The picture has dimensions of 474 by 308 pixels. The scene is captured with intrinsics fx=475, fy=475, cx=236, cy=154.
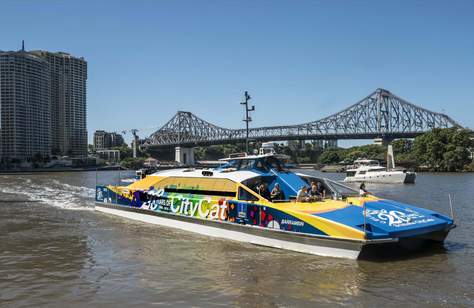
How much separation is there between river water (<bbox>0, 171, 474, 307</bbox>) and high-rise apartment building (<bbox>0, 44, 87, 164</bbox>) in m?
144

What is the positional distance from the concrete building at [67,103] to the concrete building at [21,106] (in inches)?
420

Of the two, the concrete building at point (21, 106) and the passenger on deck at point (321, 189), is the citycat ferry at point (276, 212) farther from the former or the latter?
the concrete building at point (21, 106)

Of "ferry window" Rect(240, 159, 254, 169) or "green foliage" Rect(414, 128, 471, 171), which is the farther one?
"green foliage" Rect(414, 128, 471, 171)

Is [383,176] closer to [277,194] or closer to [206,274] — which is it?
A: [277,194]

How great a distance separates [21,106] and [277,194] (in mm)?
154730

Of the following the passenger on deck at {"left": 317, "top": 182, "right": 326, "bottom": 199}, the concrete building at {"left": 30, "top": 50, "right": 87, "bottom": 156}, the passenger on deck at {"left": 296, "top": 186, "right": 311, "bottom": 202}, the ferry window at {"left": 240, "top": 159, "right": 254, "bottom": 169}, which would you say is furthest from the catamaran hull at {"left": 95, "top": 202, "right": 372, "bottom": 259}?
the concrete building at {"left": 30, "top": 50, "right": 87, "bottom": 156}

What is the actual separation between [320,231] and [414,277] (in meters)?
2.65

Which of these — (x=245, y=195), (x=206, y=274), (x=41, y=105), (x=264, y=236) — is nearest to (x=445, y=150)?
(x=245, y=195)

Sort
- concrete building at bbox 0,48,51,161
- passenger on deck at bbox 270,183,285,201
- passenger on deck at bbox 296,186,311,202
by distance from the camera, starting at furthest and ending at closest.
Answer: concrete building at bbox 0,48,51,161, passenger on deck at bbox 270,183,285,201, passenger on deck at bbox 296,186,311,202

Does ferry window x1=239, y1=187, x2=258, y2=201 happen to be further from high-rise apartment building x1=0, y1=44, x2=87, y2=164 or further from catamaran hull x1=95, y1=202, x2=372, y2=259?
high-rise apartment building x1=0, y1=44, x2=87, y2=164

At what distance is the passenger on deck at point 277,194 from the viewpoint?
14762 mm

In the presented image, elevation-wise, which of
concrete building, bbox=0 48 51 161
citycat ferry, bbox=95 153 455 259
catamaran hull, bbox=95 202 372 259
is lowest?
catamaran hull, bbox=95 202 372 259

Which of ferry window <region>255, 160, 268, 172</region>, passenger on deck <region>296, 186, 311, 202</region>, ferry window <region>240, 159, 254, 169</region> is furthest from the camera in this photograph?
ferry window <region>240, 159, 254, 169</region>

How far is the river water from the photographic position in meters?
9.14
